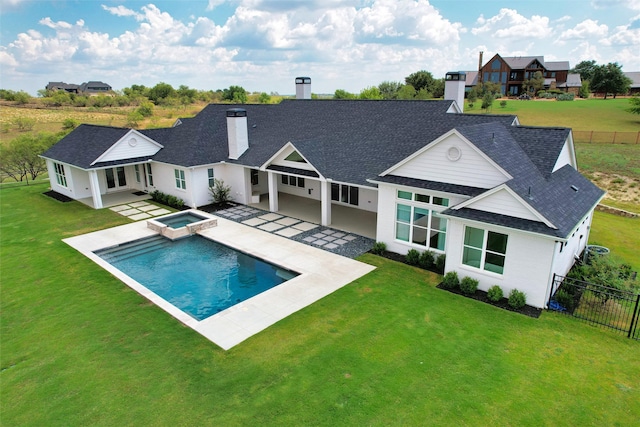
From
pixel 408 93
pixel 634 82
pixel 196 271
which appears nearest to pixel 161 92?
pixel 408 93

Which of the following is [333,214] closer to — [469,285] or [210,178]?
[210,178]

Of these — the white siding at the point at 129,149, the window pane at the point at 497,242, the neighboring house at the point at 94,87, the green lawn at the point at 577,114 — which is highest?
the neighboring house at the point at 94,87

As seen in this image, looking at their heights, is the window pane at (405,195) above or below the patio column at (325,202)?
above

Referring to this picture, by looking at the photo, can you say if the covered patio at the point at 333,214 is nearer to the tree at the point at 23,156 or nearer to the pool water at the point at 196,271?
the pool water at the point at 196,271

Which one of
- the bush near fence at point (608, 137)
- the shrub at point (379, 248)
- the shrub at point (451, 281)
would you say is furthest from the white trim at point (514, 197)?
the bush near fence at point (608, 137)

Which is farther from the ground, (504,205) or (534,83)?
(534,83)

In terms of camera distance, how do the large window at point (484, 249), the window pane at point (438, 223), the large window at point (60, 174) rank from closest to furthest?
the large window at point (484, 249) → the window pane at point (438, 223) → the large window at point (60, 174)

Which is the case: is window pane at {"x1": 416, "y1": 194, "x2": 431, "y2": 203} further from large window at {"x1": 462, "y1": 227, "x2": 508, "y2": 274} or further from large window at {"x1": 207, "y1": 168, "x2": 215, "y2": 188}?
large window at {"x1": 207, "y1": 168, "x2": 215, "y2": 188}
